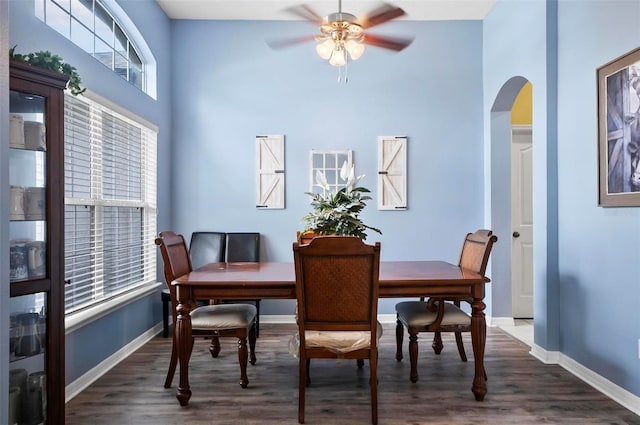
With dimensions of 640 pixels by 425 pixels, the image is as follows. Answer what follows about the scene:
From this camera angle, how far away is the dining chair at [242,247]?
4113 mm

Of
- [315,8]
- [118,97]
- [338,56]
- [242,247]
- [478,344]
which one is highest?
[315,8]

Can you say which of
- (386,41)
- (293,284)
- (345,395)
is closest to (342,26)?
(386,41)

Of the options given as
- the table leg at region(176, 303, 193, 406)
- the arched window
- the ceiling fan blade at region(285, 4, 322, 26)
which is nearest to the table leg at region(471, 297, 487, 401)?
the table leg at region(176, 303, 193, 406)

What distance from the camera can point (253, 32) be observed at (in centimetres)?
427

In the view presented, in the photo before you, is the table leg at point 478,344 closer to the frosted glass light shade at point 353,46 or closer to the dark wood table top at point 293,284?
the dark wood table top at point 293,284

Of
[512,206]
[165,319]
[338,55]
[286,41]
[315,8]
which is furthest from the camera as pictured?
[512,206]

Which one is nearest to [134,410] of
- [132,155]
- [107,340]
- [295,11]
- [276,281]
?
[107,340]

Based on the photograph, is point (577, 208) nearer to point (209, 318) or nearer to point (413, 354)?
point (413, 354)

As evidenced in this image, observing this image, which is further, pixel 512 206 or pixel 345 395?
pixel 512 206

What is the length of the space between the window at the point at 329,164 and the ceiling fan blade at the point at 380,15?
1.74 metres

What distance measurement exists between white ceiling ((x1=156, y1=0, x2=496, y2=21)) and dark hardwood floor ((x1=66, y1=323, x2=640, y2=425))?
3221 millimetres

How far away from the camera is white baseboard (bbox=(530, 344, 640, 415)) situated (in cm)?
234

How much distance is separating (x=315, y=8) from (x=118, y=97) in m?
2.06

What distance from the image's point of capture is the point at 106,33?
320 cm
